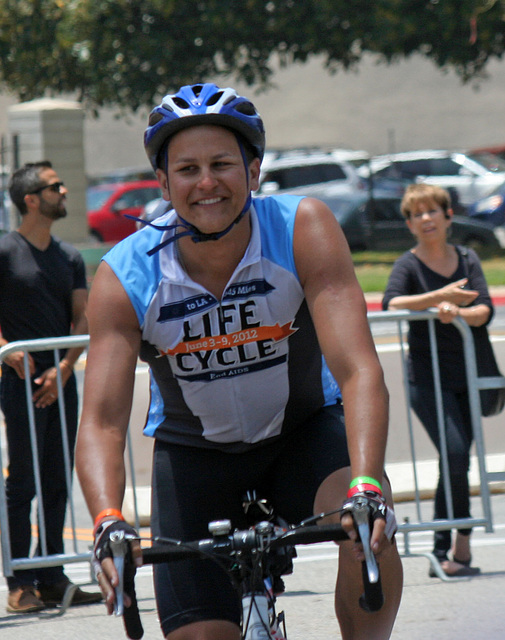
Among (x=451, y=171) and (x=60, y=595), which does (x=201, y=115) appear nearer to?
(x=60, y=595)

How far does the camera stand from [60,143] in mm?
16312

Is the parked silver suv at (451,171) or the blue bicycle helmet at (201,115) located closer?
the blue bicycle helmet at (201,115)

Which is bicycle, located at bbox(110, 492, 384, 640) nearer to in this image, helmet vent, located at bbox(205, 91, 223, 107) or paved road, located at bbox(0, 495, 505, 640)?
helmet vent, located at bbox(205, 91, 223, 107)

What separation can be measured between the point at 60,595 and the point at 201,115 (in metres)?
3.38

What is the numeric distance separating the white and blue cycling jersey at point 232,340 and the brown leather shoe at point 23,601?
2.61 metres

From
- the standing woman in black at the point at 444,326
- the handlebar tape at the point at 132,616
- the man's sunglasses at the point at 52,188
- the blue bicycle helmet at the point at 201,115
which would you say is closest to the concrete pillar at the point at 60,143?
the man's sunglasses at the point at 52,188

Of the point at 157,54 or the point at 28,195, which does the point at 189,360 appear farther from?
the point at 157,54

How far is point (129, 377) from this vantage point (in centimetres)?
274

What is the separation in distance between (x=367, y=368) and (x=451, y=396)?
321 cm

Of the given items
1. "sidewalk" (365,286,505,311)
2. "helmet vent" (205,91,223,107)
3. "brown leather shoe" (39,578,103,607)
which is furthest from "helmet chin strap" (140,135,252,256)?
"sidewalk" (365,286,505,311)

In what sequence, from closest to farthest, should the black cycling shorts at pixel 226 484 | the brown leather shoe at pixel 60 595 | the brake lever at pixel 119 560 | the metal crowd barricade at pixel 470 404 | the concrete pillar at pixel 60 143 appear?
the brake lever at pixel 119 560 < the black cycling shorts at pixel 226 484 < the brown leather shoe at pixel 60 595 < the metal crowd barricade at pixel 470 404 < the concrete pillar at pixel 60 143

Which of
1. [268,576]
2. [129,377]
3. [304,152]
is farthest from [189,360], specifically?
[304,152]

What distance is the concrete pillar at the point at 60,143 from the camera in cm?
1619

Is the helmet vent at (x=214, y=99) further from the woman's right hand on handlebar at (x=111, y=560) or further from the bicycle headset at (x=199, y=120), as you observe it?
the woman's right hand on handlebar at (x=111, y=560)
